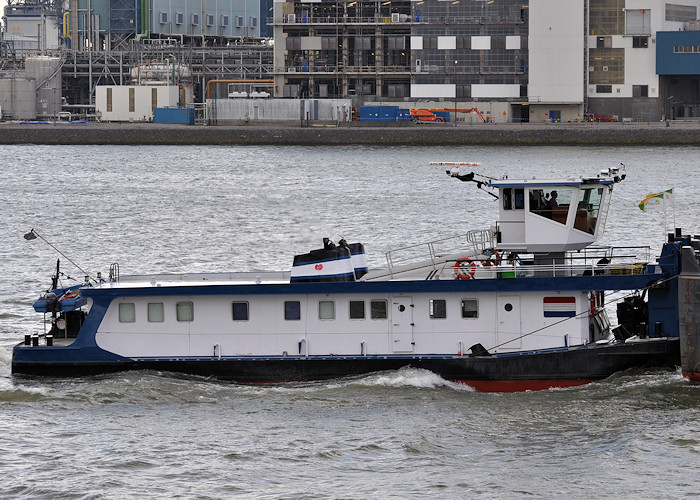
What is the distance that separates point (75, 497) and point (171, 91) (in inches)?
4834

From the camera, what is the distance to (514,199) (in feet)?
90.8

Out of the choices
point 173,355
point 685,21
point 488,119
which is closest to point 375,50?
point 488,119

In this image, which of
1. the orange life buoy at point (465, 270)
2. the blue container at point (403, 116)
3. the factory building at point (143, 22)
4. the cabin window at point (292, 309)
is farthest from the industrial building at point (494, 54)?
the cabin window at point (292, 309)

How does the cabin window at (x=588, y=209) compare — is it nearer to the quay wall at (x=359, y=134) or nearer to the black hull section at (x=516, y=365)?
the black hull section at (x=516, y=365)

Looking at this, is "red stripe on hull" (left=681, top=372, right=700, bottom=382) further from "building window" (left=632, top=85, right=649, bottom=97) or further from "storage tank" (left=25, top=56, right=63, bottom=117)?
"storage tank" (left=25, top=56, right=63, bottom=117)

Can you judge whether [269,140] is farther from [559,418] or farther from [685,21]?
[559,418]

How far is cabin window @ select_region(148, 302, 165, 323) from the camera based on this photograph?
91.1 ft

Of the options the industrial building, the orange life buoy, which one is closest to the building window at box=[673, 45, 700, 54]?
the industrial building

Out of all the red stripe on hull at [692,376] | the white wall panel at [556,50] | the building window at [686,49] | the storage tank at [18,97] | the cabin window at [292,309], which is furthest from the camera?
the storage tank at [18,97]

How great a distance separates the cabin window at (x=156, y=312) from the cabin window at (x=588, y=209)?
29.7ft

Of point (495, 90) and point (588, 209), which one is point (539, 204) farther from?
point (495, 90)

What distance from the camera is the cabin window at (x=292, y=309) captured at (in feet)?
90.0

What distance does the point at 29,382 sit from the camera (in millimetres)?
27859

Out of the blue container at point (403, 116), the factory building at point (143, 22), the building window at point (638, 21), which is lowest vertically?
the blue container at point (403, 116)
